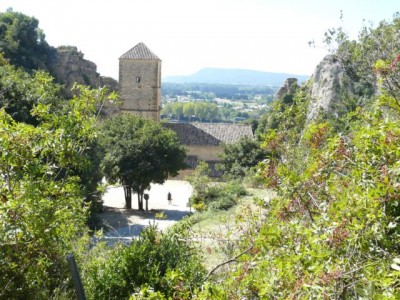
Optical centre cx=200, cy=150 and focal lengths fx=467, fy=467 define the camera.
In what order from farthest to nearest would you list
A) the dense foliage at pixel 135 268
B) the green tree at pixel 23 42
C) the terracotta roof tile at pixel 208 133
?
the terracotta roof tile at pixel 208 133 → the green tree at pixel 23 42 → the dense foliage at pixel 135 268

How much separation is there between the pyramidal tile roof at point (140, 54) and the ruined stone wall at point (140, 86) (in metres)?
0.29

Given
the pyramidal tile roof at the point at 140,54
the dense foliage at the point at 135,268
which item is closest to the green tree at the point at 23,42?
the pyramidal tile roof at the point at 140,54

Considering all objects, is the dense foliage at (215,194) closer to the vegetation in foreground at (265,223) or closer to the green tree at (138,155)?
the green tree at (138,155)

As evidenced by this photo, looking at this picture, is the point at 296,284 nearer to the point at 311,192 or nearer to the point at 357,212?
the point at 357,212

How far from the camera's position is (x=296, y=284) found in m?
2.79

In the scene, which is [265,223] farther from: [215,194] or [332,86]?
[332,86]

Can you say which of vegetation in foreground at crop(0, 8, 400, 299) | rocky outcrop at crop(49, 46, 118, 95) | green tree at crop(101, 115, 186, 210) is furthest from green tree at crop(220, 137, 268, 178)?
vegetation in foreground at crop(0, 8, 400, 299)

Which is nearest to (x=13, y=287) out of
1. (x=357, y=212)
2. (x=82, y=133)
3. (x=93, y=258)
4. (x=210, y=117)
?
(x=82, y=133)

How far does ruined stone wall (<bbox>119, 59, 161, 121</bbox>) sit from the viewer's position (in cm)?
4191

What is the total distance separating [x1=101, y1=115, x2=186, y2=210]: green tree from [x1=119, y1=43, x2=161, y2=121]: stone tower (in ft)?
45.2

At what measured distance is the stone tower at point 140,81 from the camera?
4184 centimetres

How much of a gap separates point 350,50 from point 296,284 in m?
15.1

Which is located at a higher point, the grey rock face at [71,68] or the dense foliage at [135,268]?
the grey rock face at [71,68]

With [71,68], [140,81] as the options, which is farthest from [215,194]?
[71,68]
